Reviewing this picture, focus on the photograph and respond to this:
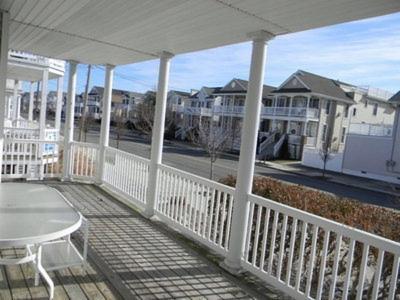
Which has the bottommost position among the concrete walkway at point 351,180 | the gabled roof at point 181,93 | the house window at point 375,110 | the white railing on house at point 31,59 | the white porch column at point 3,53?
the concrete walkway at point 351,180

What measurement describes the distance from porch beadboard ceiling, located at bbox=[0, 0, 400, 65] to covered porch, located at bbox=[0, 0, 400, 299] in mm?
16

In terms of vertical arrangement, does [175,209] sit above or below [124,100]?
below

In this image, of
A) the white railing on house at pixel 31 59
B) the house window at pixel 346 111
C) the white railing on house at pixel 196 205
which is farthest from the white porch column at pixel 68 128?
the house window at pixel 346 111

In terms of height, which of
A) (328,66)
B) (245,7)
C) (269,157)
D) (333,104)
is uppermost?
(328,66)

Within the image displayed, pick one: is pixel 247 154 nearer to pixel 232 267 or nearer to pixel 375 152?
pixel 232 267

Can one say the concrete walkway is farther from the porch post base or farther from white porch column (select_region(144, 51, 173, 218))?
the porch post base

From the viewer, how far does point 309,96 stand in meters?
31.2

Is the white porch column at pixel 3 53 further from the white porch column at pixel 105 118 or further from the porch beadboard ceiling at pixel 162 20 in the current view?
the white porch column at pixel 105 118

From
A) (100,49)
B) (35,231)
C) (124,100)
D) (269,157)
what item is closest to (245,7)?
(35,231)

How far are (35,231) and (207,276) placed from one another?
185cm

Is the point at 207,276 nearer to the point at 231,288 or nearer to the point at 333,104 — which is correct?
the point at 231,288

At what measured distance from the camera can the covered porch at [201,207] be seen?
10.5 feet

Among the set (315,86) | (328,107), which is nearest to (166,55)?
(315,86)

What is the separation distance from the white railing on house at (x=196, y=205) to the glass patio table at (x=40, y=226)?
1631mm
